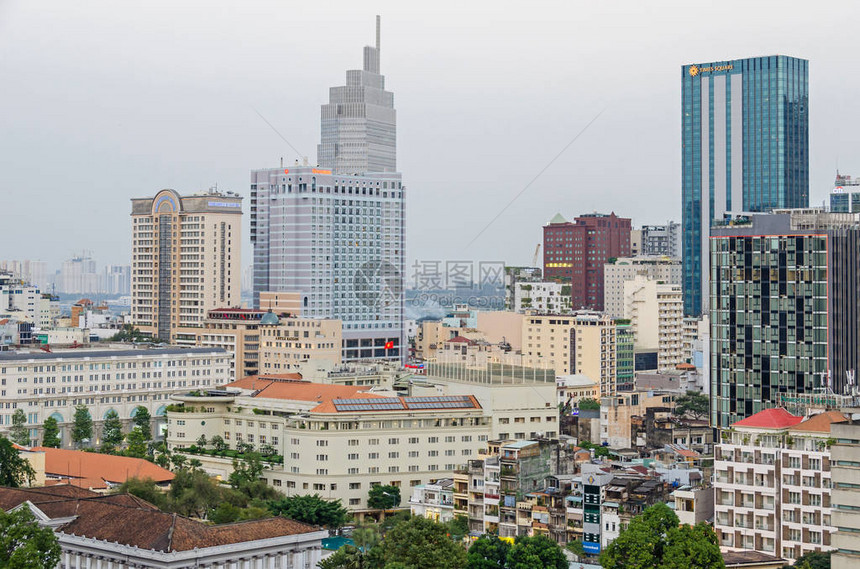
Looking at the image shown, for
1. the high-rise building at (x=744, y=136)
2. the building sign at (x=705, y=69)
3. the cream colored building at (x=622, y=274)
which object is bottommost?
the cream colored building at (x=622, y=274)

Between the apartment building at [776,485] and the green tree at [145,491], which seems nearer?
the apartment building at [776,485]

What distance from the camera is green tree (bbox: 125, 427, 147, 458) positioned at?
52.6 metres

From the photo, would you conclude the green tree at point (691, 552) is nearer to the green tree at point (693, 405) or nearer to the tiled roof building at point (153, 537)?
the tiled roof building at point (153, 537)

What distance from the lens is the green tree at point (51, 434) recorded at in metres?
58.5

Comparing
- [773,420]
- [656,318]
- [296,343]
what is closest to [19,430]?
[296,343]

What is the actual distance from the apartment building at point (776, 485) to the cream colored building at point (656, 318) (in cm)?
5466

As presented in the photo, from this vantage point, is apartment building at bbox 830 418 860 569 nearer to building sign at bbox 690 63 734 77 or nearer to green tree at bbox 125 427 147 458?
green tree at bbox 125 427 147 458

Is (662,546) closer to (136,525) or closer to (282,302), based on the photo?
(136,525)

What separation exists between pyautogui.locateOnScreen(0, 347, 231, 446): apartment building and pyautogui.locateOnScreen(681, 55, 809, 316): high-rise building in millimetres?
55036

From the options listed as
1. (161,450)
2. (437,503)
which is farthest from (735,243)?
(161,450)

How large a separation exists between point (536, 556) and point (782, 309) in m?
21.5

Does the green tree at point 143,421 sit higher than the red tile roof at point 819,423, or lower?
lower

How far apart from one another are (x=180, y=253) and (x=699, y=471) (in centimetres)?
5884

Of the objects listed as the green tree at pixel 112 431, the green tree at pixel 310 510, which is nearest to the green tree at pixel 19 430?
the green tree at pixel 112 431
